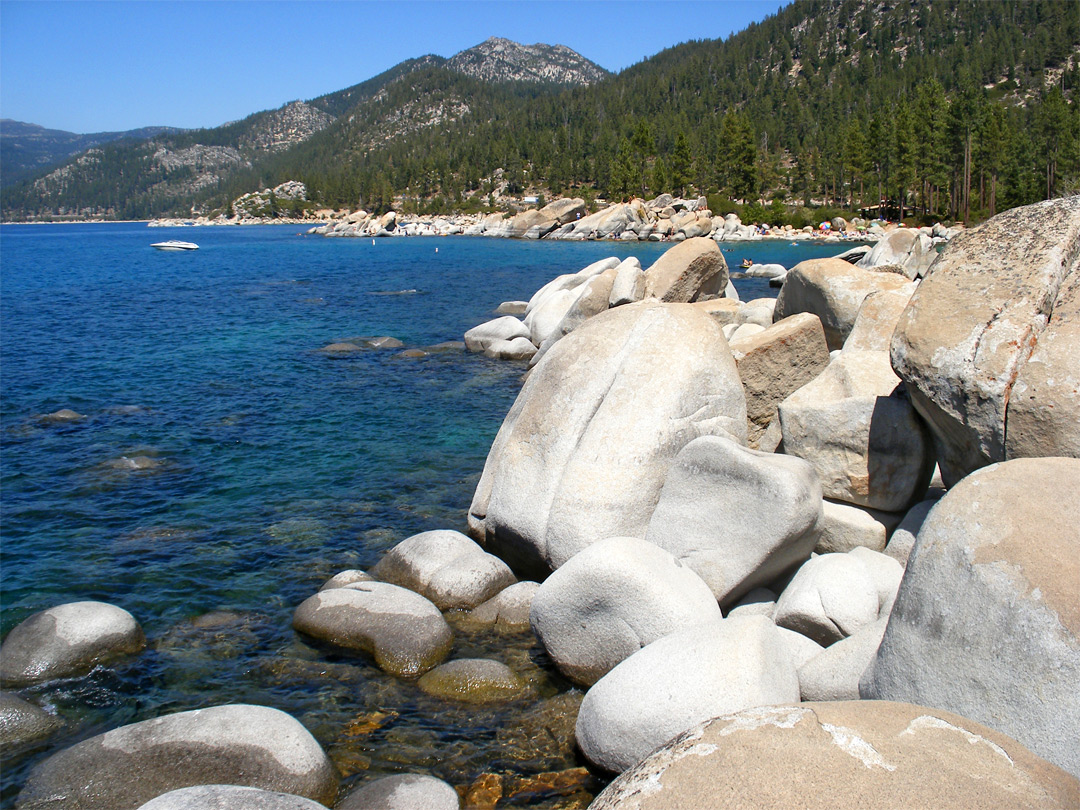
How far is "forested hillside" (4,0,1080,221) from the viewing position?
80.9 m

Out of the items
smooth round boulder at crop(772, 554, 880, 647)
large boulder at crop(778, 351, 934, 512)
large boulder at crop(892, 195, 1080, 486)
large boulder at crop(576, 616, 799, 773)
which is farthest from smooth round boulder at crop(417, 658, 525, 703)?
large boulder at crop(892, 195, 1080, 486)

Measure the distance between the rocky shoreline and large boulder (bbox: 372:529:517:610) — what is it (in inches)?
1.4

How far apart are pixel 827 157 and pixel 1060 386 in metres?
121

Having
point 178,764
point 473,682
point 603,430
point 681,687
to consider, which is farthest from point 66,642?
point 681,687

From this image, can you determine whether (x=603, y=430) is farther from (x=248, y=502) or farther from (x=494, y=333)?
(x=494, y=333)

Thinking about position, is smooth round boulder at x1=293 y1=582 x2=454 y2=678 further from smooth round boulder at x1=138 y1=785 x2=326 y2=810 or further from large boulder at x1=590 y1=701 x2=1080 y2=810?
large boulder at x1=590 y1=701 x2=1080 y2=810

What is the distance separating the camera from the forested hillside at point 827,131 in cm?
8088

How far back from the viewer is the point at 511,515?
366 inches

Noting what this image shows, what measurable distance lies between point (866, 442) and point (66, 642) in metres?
9.19

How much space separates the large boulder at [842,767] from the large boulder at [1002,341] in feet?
11.3

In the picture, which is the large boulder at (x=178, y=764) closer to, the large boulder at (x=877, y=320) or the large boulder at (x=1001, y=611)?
the large boulder at (x=1001, y=611)

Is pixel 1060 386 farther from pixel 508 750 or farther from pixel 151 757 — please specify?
pixel 151 757

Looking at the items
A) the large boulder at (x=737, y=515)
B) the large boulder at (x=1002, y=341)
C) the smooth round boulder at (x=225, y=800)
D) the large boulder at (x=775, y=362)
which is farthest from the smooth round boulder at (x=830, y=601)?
the smooth round boulder at (x=225, y=800)

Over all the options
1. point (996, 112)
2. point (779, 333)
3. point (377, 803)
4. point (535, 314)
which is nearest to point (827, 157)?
point (996, 112)
